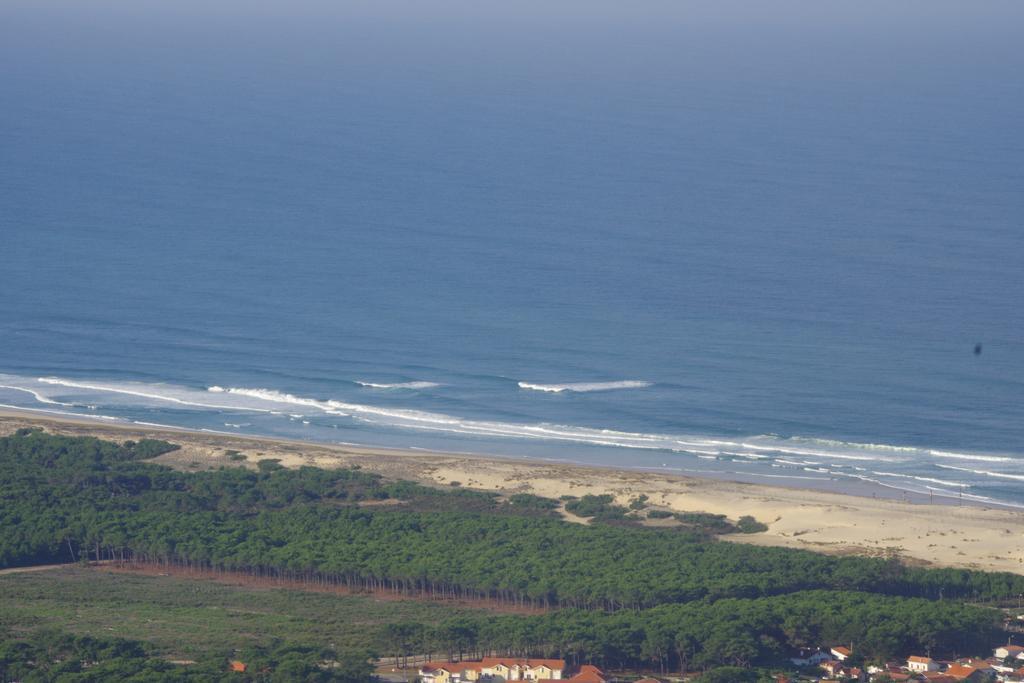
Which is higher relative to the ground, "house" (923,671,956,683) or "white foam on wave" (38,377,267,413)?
"white foam on wave" (38,377,267,413)

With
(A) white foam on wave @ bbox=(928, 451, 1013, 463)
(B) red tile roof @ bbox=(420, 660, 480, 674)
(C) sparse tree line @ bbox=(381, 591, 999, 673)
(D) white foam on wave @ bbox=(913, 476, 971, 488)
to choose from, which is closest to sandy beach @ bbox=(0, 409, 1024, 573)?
(D) white foam on wave @ bbox=(913, 476, 971, 488)

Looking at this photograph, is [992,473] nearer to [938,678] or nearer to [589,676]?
[938,678]

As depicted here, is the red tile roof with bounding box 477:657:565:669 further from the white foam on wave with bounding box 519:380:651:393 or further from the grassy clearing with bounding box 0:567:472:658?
the white foam on wave with bounding box 519:380:651:393

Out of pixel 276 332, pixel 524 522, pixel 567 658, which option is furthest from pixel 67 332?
pixel 567 658

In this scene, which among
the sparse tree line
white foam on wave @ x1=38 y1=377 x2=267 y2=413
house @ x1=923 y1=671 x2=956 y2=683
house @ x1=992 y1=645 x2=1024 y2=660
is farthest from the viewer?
white foam on wave @ x1=38 y1=377 x2=267 y2=413

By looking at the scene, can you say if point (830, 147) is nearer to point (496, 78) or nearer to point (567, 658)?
point (496, 78)

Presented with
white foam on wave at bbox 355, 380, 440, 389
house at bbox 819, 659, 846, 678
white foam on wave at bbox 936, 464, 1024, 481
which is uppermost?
white foam on wave at bbox 355, 380, 440, 389

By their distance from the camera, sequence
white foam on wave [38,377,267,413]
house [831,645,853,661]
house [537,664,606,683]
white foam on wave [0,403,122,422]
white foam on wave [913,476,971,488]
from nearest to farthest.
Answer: house [537,664,606,683]
house [831,645,853,661]
white foam on wave [913,476,971,488]
white foam on wave [0,403,122,422]
white foam on wave [38,377,267,413]
